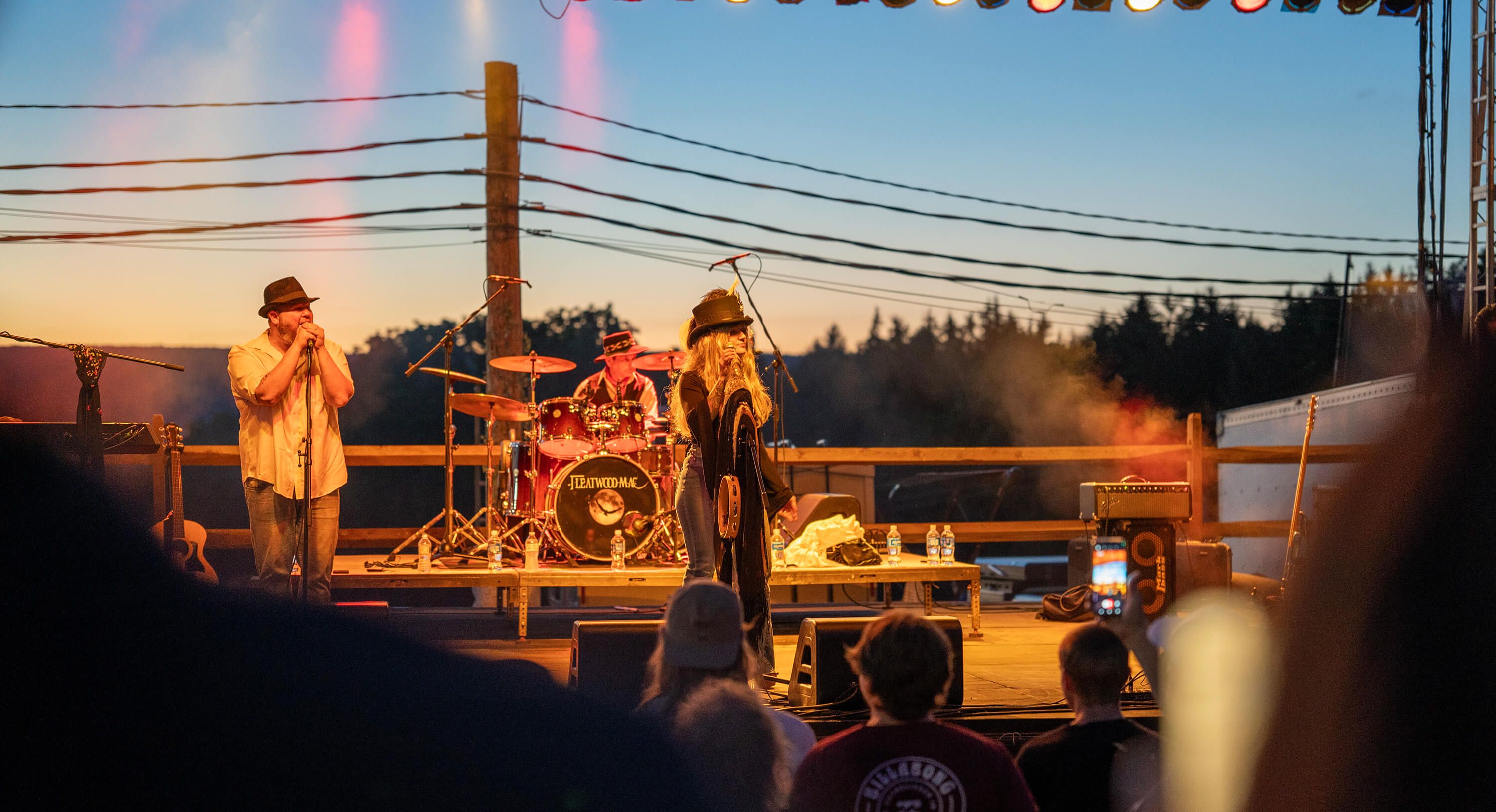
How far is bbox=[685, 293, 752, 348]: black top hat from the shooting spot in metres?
5.71

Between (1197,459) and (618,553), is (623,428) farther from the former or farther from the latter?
(1197,459)

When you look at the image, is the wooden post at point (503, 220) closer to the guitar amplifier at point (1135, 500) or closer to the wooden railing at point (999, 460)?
the wooden railing at point (999, 460)

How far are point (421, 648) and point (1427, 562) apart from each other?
1.98ft

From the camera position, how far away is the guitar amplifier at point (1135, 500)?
6652mm

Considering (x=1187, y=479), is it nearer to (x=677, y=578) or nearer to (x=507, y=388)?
(x=677, y=578)

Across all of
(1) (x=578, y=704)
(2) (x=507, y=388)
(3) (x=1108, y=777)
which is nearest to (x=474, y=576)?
(2) (x=507, y=388)

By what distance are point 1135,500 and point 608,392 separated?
4.08 meters

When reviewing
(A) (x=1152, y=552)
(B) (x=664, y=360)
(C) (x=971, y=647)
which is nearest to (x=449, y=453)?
(B) (x=664, y=360)

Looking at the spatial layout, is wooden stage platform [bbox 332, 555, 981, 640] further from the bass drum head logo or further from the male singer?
the bass drum head logo

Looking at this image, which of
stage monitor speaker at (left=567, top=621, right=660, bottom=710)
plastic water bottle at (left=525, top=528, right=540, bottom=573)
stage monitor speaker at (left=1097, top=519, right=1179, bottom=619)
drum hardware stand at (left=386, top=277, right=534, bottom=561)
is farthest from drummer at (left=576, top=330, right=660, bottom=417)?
stage monitor speaker at (left=567, top=621, right=660, bottom=710)

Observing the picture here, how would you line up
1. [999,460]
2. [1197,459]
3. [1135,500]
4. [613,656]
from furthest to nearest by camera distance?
[999,460] → [1197,459] → [1135,500] → [613,656]

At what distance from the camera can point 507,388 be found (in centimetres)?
1045

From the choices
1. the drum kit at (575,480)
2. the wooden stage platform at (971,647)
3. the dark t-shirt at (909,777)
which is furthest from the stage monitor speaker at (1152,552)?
the dark t-shirt at (909,777)

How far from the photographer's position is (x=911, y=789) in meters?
2.33
